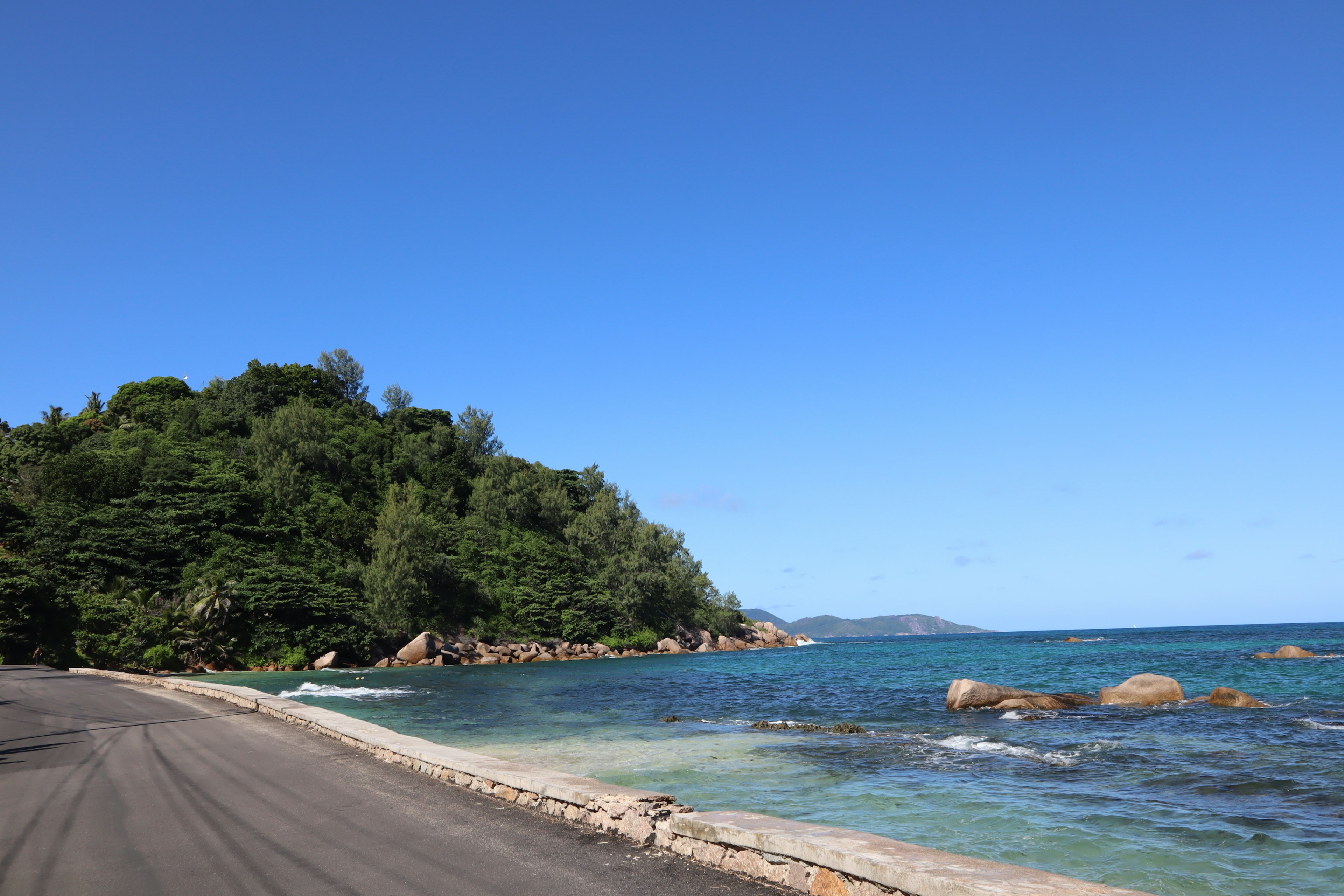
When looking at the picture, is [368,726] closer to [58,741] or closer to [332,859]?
[58,741]

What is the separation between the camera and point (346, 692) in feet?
128

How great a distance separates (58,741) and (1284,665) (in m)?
65.0

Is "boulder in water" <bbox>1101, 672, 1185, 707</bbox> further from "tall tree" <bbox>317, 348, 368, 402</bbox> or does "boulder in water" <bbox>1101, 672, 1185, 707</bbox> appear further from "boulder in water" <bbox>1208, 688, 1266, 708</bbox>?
"tall tree" <bbox>317, 348, 368, 402</bbox>

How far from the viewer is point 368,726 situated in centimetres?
1783

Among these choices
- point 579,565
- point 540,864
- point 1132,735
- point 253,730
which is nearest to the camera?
point 540,864

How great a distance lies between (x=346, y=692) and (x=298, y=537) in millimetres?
43884

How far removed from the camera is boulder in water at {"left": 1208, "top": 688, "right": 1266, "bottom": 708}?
28781mm

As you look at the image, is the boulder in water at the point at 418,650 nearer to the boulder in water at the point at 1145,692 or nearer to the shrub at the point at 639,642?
the shrub at the point at 639,642

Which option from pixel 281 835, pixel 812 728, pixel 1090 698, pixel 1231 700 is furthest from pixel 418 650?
pixel 281 835

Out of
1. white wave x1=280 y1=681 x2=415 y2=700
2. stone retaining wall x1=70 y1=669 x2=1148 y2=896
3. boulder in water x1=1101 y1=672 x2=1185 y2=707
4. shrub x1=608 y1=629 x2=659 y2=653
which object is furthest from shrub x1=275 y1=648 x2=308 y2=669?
boulder in water x1=1101 y1=672 x2=1185 y2=707

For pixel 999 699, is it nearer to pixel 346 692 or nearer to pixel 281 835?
pixel 281 835

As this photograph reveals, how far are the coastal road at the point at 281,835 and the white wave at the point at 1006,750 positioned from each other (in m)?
13.4

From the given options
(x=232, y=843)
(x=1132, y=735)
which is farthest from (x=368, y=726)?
(x=1132, y=735)

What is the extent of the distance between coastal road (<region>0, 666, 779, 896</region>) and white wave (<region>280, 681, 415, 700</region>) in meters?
20.4
